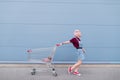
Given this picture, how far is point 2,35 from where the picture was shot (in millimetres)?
10484

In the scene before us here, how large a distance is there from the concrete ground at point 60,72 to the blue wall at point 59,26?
0.73ft

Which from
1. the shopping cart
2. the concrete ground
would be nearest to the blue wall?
the concrete ground

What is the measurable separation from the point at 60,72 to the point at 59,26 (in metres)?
1.39

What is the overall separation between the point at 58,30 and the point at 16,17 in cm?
132

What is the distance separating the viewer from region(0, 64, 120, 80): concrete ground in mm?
10075

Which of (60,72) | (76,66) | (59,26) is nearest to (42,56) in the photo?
(60,72)

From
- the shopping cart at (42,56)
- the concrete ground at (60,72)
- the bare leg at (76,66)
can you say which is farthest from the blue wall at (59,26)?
the bare leg at (76,66)

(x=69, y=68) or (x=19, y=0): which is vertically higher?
(x=19, y=0)

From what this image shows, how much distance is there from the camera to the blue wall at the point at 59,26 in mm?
10492

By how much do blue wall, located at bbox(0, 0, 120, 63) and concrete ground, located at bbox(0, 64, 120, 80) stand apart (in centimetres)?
22

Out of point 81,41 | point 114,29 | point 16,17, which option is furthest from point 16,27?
point 114,29

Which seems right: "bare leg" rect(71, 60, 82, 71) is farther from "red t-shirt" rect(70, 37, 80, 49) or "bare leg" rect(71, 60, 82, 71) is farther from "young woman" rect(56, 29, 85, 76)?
"red t-shirt" rect(70, 37, 80, 49)

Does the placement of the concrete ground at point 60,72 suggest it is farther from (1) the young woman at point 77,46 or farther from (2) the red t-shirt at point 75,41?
(2) the red t-shirt at point 75,41

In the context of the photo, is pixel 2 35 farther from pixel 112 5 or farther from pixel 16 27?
pixel 112 5
